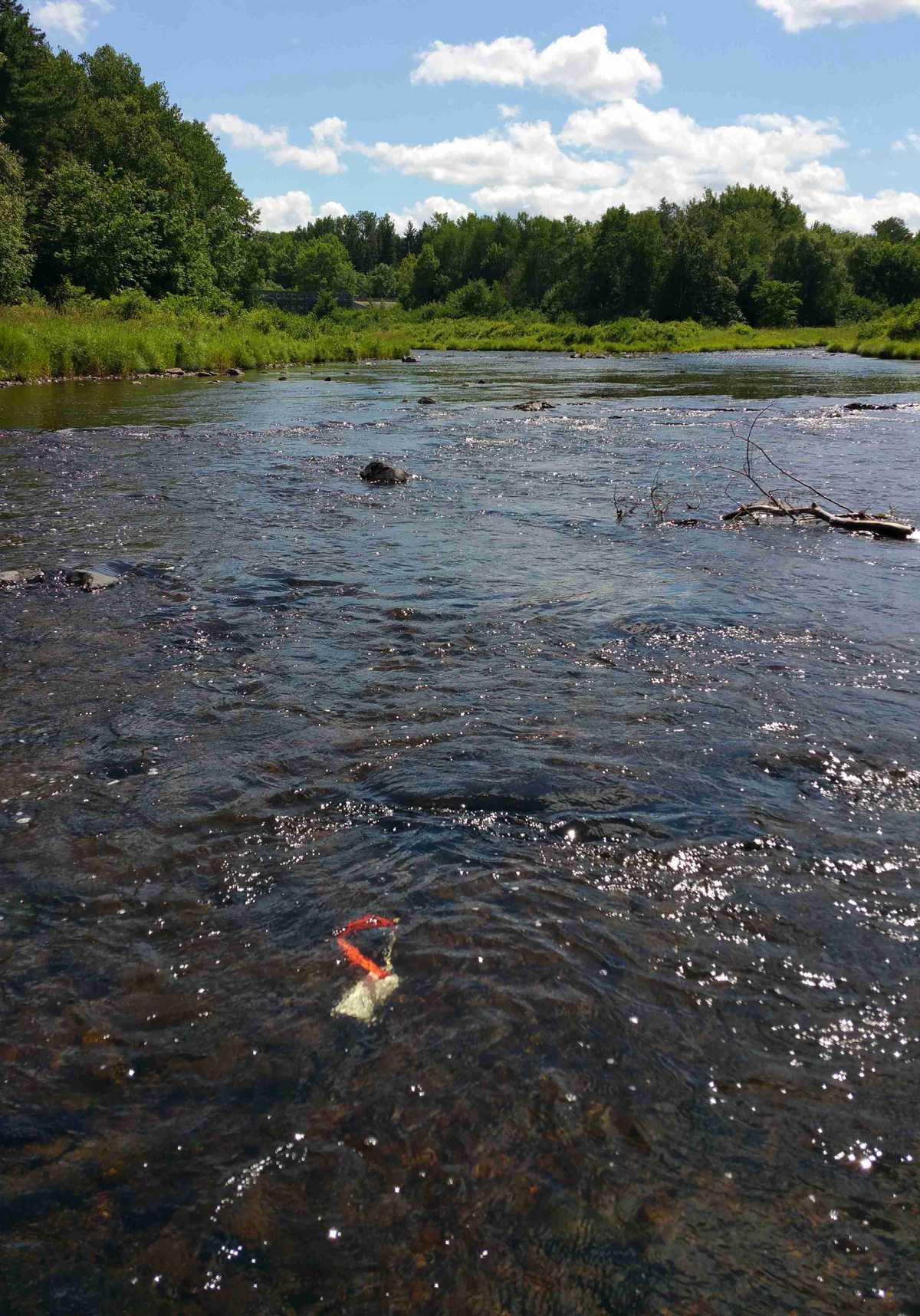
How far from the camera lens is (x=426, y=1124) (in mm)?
2445

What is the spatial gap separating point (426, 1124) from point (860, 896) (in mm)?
1975

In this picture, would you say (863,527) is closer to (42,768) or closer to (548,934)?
(548,934)

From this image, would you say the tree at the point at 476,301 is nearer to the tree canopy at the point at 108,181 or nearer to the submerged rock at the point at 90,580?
the tree canopy at the point at 108,181

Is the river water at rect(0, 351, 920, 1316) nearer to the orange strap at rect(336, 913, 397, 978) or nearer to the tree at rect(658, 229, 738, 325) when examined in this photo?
the orange strap at rect(336, 913, 397, 978)

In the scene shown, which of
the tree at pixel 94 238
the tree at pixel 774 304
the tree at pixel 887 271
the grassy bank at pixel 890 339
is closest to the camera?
the tree at pixel 94 238

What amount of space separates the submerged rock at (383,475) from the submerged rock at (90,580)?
5.99 metres

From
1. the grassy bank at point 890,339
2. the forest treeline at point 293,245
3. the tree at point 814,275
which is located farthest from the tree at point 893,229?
the grassy bank at point 890,339

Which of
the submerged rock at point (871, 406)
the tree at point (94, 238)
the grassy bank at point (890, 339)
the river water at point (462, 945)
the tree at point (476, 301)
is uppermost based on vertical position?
the tree at point (476, 301)

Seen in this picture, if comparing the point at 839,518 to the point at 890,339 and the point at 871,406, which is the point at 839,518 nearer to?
the point at 871,406

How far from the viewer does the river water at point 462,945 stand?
2.13m

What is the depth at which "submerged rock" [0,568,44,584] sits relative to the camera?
7.59 metres

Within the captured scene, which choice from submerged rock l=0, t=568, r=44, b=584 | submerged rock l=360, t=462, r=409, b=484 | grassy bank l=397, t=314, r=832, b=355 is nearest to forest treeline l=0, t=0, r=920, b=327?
grassy bank l=397, t=314, r=832, b=355

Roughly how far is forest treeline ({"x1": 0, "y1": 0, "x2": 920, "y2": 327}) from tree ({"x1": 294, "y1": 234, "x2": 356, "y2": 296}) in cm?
27

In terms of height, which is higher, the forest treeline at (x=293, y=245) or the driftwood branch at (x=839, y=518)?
the forest treeline at (x=293, y=245)
